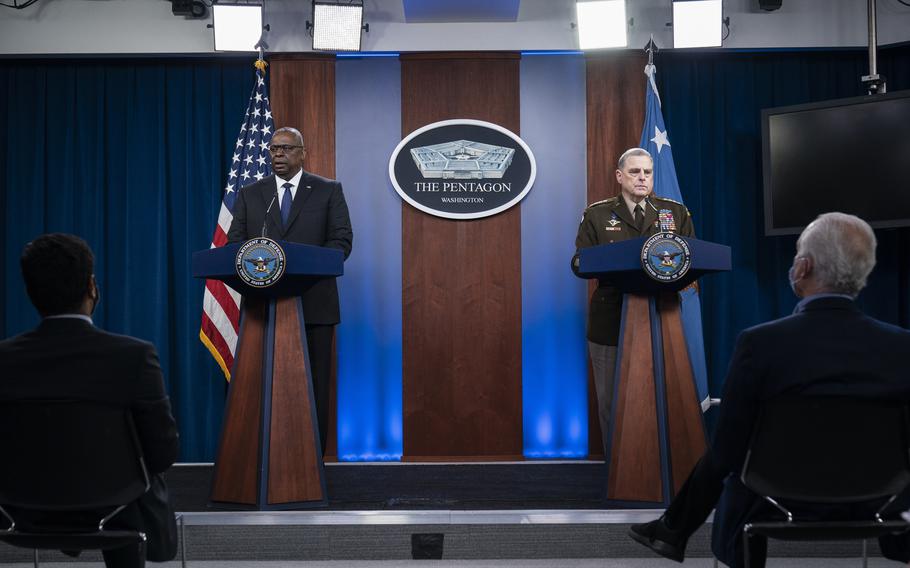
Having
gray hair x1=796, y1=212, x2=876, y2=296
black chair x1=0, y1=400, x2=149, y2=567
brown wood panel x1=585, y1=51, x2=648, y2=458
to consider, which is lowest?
black chair x1=0, y1=400, x2=149, y2=567

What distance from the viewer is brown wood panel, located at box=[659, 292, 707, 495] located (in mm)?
3047

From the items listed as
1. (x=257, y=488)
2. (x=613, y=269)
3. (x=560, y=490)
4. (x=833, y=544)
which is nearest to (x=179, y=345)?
(x=257, y=488)

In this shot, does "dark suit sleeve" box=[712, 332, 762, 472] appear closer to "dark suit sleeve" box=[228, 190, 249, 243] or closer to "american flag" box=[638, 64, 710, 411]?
"dark suit sleeve" box=[228, 190, 249, 243]

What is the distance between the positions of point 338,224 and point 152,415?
2.07 meters

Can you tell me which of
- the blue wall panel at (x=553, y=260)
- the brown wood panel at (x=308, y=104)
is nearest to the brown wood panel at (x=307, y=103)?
the brown wood panel at (x=308, y=104)

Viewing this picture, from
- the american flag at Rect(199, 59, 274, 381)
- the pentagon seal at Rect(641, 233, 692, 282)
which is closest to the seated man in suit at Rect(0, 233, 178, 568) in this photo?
the pentagon seal at Rect(641, 233, 692, 282)

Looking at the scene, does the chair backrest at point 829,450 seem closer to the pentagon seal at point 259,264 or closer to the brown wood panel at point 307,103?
the pentagon seal at point 259,264

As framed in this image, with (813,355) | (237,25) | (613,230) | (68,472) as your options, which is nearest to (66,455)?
(68,472)

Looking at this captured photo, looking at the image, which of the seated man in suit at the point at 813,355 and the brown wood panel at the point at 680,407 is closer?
the seated man in suit at the point at 813,355

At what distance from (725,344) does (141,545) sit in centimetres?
416

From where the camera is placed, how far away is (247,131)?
505 centimetres

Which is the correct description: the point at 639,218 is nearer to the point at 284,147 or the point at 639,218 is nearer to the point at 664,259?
the point at 664,259

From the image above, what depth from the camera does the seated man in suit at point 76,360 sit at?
1775 mm

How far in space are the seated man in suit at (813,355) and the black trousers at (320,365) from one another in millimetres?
2025
